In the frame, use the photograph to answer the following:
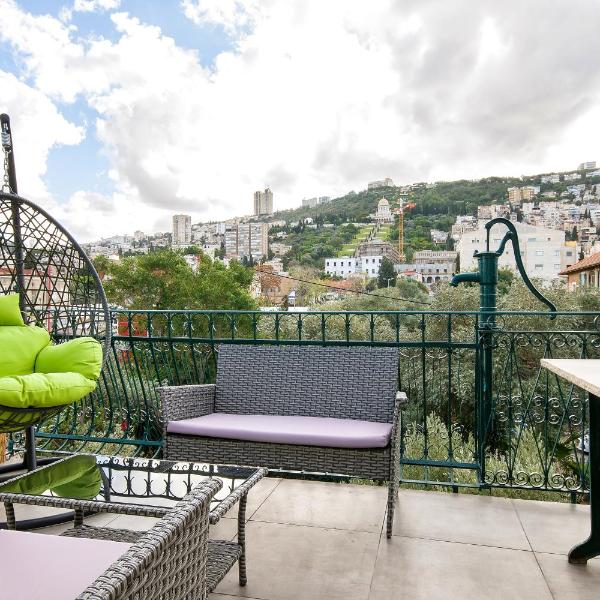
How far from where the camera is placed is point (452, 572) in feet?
6.59

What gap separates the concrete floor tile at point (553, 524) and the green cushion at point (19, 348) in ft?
7.86

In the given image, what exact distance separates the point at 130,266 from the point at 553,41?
22.6 metres

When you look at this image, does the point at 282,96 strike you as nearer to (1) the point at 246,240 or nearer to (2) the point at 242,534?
(1) the point at 246,240

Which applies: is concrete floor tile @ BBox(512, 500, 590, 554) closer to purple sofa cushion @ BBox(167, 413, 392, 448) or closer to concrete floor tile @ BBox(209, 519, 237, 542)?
purple sofa cushion @ BBox(167, 413, 392, 448)

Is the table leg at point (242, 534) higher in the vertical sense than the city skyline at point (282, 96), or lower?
lower

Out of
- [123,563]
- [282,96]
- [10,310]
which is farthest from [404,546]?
[282,96]

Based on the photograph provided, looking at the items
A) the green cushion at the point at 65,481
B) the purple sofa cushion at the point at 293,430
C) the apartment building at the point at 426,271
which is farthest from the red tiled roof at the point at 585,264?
the green cushion at the point at 65,481

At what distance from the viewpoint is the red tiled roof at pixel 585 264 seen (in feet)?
78.2

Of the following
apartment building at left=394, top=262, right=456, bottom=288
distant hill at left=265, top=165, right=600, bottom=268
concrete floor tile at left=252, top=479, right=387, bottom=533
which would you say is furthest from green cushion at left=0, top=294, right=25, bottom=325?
distant hill at left=265, top=165, right=600, bottom=268

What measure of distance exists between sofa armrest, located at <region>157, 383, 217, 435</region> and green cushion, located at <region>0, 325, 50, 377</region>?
0.69m

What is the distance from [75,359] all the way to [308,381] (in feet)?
3.67

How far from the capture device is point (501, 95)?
101 ft

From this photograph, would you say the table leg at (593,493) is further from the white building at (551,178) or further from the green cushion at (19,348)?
the white building at (551,178)

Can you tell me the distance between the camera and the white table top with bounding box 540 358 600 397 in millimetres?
1561
